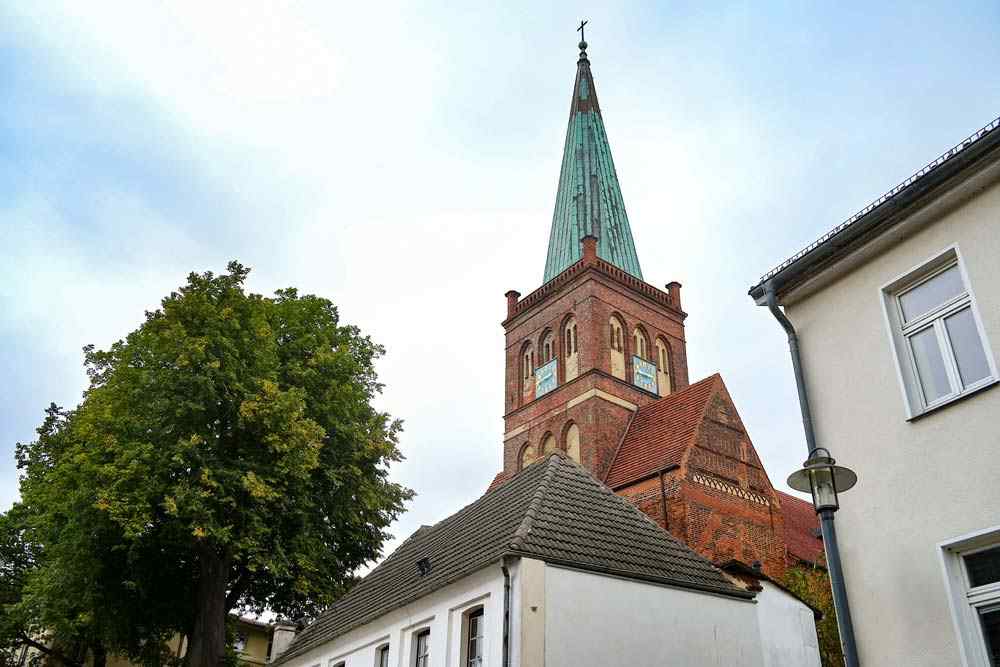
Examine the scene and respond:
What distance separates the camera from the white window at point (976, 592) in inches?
285

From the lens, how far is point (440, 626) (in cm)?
1509

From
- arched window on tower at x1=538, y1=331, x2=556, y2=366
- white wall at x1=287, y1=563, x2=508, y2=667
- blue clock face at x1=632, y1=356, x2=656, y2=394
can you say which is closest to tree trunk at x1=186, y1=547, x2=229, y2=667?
white wall at x1=287, y1=563, x2=508, y2=667

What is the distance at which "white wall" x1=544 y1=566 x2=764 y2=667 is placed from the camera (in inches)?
527

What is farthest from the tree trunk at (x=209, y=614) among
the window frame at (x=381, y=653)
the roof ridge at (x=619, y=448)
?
the roof ridge at (x=619, y=448)

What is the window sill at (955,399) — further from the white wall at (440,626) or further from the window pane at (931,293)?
the white wall at (440,626)

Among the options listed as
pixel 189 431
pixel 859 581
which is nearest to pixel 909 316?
pixel 859 581

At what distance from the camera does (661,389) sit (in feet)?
130

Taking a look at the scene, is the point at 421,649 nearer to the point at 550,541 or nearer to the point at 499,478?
the point at 550,541

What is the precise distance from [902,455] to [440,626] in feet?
30.0

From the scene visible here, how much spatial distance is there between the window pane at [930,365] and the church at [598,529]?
6.79m

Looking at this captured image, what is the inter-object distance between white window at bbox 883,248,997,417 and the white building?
22.1 ft

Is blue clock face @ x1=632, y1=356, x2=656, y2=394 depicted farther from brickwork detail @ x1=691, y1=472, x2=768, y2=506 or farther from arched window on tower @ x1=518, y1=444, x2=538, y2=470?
brickwork detail @ x1=691, y1=472, x2=768, y2=506

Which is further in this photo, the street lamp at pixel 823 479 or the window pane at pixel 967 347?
the window pane at pixel 967 347

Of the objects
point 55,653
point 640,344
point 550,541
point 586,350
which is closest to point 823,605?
point 550,541
